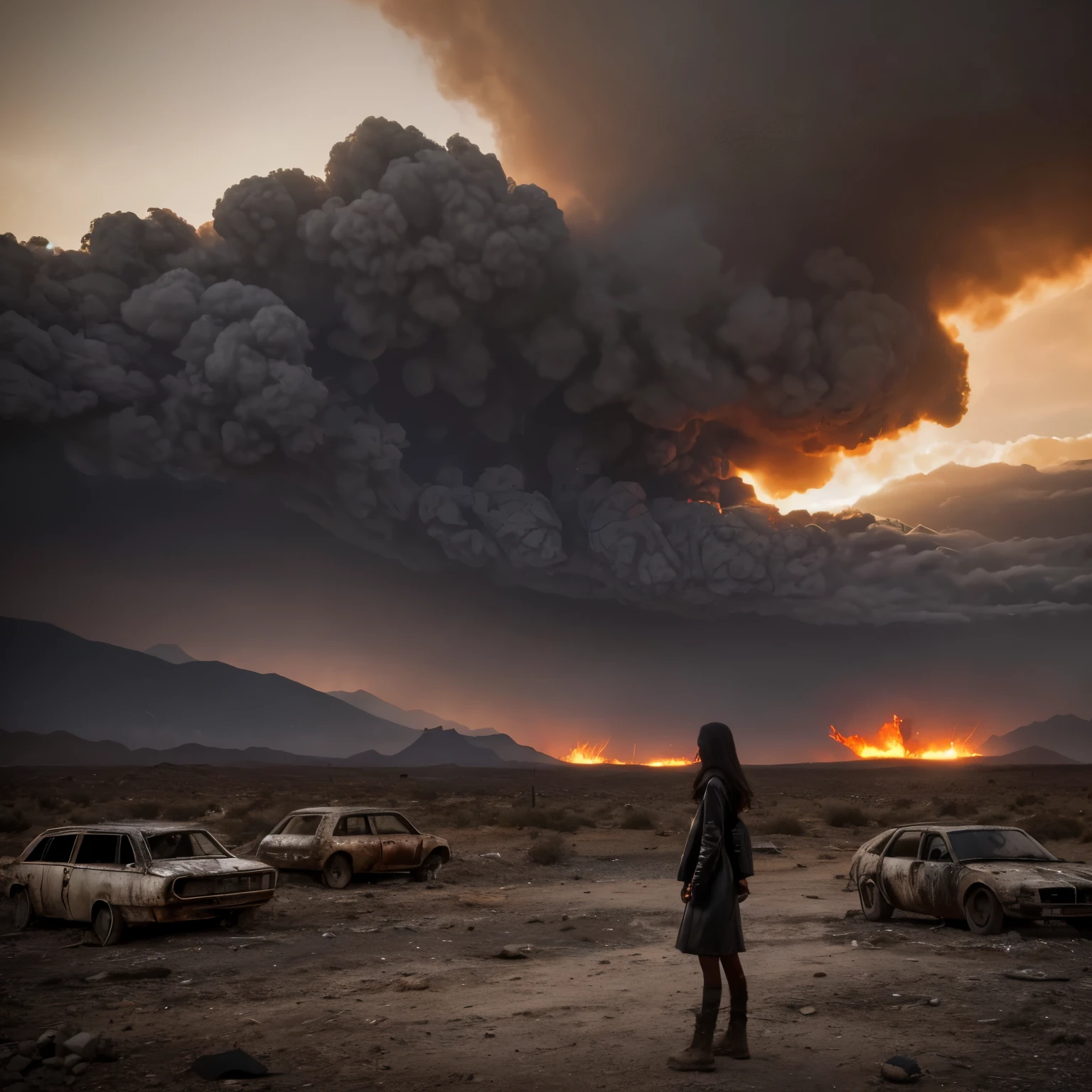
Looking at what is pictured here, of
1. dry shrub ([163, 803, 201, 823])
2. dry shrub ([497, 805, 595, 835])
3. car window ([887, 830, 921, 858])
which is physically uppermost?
car window ([887, 830, 921, 858])

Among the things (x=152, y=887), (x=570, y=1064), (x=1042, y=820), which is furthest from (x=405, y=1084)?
(x=1042, y=820)

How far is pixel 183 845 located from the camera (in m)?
12.3

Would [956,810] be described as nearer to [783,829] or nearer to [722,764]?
[783,829]

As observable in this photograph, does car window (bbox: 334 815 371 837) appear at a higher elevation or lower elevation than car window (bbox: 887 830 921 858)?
lower

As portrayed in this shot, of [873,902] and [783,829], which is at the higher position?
[873,902]

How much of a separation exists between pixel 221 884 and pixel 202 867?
0.33 meters

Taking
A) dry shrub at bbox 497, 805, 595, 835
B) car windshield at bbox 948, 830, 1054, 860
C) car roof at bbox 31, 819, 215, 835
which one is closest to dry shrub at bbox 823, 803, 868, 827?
dry shrub at bbox 497, 805, 595, 835

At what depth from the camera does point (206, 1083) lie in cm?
609

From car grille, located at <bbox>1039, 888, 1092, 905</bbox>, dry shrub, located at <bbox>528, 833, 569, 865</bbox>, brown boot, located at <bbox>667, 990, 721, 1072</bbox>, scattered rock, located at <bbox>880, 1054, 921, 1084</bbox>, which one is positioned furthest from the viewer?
dry shrub, located at <bbox>528, 833, 569, 865</bbox>

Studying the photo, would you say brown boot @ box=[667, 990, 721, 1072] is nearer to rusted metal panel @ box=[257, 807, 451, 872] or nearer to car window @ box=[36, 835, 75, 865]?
car window @ box=[36, 835, 75, 865]

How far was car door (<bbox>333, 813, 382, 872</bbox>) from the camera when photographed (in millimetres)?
17219

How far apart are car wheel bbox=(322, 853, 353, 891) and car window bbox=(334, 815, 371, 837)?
0.47 metres

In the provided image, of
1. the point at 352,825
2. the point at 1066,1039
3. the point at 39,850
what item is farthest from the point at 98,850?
the point at 1066,1039

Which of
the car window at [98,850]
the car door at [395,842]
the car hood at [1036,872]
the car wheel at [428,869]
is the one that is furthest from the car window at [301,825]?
the car hood at [1036,872]
